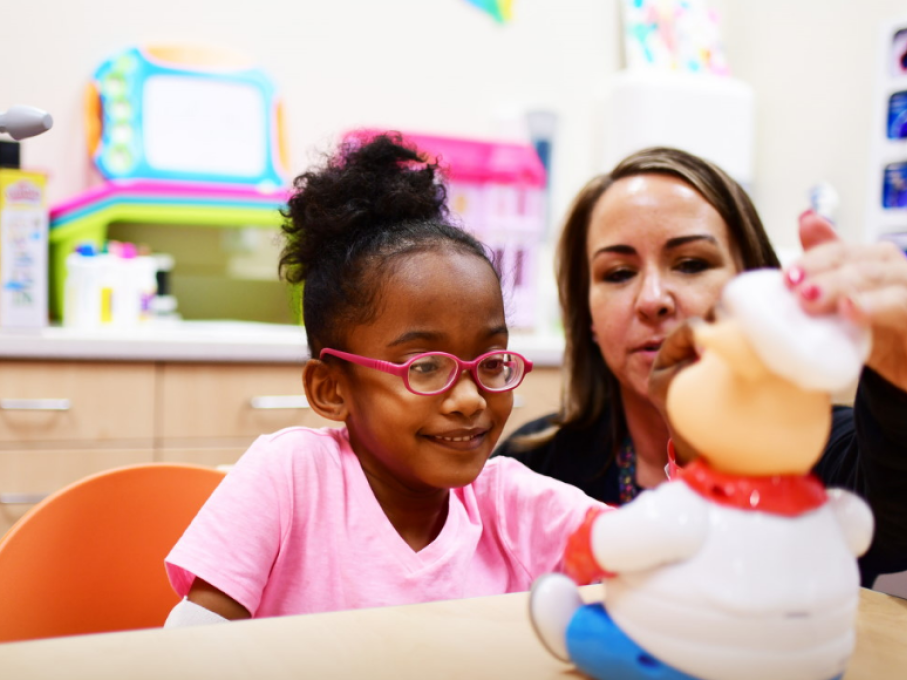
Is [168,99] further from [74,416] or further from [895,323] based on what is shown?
[895,323]

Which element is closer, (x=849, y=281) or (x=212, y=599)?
(x=849, y=281)

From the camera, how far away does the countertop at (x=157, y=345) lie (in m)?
1.67

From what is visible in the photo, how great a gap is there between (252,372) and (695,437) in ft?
4.98

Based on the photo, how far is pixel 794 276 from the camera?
15.3 inches

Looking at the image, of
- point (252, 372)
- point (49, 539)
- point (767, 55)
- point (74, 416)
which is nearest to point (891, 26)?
point (767, 55)

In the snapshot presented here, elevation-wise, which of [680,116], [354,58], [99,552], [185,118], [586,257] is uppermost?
[354,58]

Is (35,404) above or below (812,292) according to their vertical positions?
below

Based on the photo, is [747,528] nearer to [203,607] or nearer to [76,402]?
[203,607]

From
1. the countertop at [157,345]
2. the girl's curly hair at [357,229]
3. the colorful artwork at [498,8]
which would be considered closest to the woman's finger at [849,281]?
the girl's curly hair at [357,229]

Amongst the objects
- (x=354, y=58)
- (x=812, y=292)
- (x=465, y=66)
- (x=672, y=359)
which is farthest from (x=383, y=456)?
(x=465, y=66)

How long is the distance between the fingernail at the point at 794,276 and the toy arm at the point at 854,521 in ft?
0.39

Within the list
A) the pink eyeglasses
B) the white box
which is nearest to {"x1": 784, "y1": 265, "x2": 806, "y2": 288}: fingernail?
the pink eyeglasses

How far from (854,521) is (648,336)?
699mm

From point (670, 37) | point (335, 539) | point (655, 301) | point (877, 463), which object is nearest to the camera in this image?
point (877, 463)
